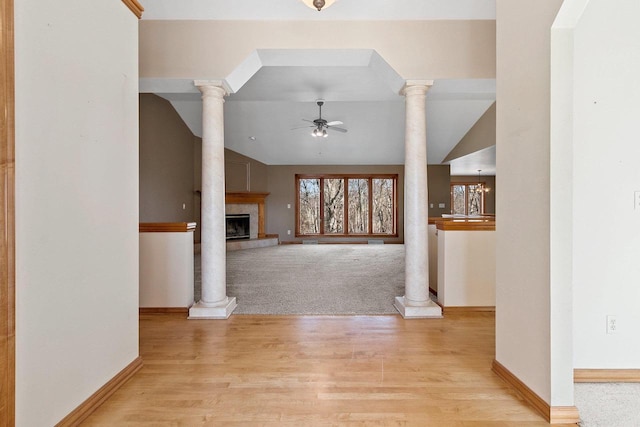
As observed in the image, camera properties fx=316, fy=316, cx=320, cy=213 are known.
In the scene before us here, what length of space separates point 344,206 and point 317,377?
26.5 ft

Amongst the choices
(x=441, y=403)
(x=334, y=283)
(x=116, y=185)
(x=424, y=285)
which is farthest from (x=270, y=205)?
(x=441, y=403)

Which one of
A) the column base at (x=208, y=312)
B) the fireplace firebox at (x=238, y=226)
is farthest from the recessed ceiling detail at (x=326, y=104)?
the column base at (x=208, y=312)

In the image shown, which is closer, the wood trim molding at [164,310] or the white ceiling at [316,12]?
the white ceiling at [316,12]

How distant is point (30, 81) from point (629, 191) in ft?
Answer: 11.1

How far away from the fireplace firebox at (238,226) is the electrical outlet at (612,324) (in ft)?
25.7

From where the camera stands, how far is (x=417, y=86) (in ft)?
10.8

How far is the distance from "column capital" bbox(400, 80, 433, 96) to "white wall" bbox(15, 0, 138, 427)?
248 cm

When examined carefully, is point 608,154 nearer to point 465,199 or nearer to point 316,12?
point 316,12

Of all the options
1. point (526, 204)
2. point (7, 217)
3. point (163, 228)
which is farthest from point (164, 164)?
point (526, 204)

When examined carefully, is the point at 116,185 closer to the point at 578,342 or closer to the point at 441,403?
the point at 441,403

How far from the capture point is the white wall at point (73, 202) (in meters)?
1.42

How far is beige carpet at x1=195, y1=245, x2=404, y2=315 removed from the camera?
3555 mm

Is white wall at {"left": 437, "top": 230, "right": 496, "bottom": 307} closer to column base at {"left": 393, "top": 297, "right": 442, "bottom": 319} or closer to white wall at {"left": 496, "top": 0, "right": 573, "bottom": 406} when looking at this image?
column base at {"left": 393, "top": 297, "right": 442, "bottom": 319}

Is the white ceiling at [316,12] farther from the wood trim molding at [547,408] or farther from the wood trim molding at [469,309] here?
the wood trim molding at [547,408]
